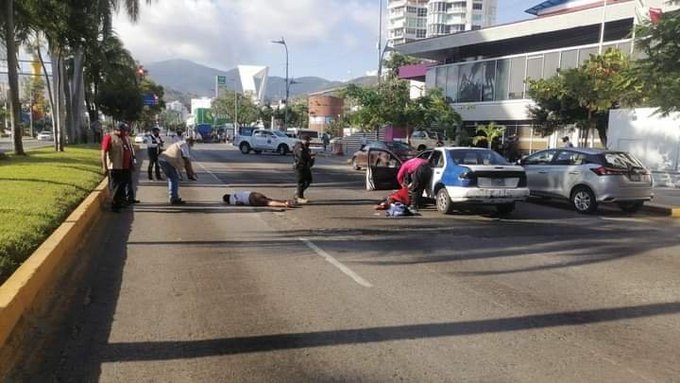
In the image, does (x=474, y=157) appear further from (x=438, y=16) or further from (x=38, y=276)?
(x=438, y=16)

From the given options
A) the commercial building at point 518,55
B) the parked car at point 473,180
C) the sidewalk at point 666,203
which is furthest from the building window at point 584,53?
the parked car at point 473,180

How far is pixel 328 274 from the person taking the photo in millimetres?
7070

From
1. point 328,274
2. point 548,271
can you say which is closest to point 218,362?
point 328,274

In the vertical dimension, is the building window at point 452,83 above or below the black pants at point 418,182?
above

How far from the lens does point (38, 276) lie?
5.94 meters

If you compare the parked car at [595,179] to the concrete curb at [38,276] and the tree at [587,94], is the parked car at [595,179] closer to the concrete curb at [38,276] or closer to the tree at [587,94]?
the tree at [587,94]

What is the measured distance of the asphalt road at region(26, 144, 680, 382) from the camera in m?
4.39

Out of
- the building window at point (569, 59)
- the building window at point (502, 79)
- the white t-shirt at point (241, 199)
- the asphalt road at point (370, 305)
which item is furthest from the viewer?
the building window at point (502, 79)

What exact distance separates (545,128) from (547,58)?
10525 millimetres

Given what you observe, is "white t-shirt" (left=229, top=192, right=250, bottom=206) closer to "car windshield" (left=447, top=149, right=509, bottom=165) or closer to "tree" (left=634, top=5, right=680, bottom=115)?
"car windshield" (left=447, top=149, right=509, bottom=165)

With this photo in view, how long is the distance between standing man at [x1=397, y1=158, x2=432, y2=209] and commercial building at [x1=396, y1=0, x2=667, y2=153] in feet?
77.2

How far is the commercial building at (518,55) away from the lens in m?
37.2

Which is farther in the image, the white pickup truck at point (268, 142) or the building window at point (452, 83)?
the building window at point (452, 83)

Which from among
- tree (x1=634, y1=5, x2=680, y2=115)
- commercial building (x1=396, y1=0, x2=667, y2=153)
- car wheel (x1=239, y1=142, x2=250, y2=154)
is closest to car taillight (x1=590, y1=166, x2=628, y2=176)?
tree (x1=634, y1=5, x2=680, y2=115)
